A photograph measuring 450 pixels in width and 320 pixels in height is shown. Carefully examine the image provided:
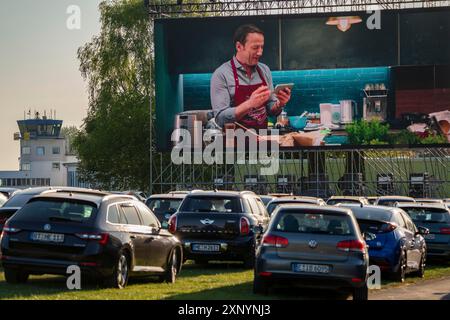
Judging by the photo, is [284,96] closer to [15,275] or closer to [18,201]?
[18,201]

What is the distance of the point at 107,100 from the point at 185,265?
48838 mm

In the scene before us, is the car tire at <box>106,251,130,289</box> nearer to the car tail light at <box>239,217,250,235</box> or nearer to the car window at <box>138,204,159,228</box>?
the car window at <box>138,204,159,228</box>

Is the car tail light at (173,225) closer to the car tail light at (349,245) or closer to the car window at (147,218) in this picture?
the car window at (147,218)

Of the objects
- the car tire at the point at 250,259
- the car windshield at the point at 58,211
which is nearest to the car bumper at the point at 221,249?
the car tire at the point at 250,259

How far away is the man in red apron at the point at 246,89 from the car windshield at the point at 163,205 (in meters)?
22.1

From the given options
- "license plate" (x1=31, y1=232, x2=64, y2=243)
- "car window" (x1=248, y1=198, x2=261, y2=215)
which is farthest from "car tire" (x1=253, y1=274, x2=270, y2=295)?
"car window" (x1=248, y1=198, x2=261, y2=215)

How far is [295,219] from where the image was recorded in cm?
1817

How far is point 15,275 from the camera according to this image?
18375 millimetres

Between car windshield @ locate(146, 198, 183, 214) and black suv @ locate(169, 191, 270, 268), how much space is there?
18.3ft

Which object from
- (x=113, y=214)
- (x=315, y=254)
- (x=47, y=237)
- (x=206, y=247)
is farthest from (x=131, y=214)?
(x=206, y=247)

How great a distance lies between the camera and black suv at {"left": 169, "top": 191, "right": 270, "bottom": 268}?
79.9 ft

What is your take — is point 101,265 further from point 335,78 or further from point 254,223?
point 335,78

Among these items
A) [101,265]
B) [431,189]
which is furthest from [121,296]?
[431,189]
